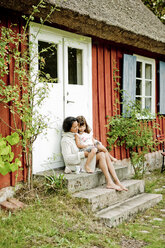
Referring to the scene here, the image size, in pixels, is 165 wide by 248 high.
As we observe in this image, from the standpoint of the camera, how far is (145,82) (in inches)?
301

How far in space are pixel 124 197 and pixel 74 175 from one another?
86cm

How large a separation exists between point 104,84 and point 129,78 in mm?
830

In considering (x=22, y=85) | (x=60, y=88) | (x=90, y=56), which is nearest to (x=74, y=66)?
(x=90, y=56)

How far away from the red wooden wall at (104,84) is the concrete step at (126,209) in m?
1.50

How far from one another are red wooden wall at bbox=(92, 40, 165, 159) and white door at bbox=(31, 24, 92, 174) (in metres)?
0.23

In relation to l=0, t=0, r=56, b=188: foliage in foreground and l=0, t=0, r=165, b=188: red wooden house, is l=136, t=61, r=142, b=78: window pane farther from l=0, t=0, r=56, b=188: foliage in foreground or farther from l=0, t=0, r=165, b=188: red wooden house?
l=0, t=0, r=56, b=188: foliage in foreground

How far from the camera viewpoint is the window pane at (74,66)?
5371mm

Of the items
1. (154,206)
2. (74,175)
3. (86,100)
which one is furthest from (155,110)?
(74,175)

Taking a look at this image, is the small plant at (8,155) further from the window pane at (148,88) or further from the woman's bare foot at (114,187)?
the window pane at (148,88)

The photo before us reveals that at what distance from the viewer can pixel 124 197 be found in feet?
15.8

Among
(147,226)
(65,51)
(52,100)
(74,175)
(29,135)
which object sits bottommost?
(147,226)

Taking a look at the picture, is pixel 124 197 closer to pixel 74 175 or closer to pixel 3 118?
pixel 74 175

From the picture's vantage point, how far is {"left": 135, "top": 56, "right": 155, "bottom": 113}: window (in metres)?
7.41

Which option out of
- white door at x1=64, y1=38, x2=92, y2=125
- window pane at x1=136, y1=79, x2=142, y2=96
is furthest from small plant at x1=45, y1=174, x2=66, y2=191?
window pane at x1=136, y1=79, x2=142, y2=96
